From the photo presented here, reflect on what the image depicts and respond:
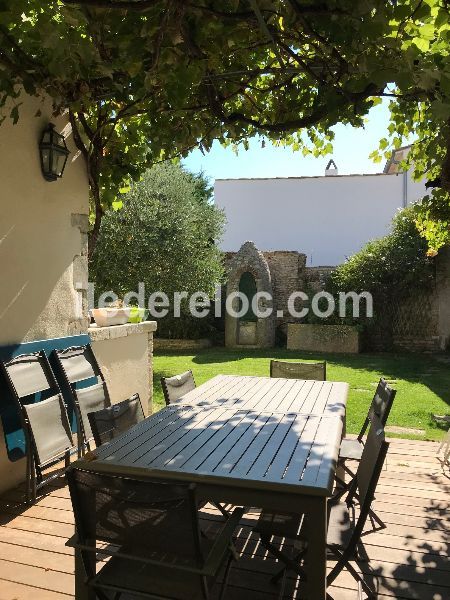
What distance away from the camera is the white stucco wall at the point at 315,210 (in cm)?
2080

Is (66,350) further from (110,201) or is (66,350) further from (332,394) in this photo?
(332,394)

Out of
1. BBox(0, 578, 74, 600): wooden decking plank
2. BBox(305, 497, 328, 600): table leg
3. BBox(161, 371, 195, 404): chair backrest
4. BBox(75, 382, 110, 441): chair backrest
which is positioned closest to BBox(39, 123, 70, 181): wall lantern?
BBox(75, 382, 110, 441): chair backrest

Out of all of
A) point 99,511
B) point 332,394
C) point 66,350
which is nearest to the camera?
point 99,511

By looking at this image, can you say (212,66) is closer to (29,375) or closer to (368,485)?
(29,375)

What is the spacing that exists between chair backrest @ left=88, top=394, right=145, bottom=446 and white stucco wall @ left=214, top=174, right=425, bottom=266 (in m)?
19.1

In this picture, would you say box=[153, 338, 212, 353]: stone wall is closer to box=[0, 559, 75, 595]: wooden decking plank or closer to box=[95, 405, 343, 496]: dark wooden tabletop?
box=[95, 405, 343, 496]: dark wooden tabletop

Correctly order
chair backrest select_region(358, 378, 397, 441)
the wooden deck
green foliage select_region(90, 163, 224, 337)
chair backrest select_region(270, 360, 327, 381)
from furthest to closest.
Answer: green foliage select_region(90, 163, 224, 337)
chair backrest select_region(270, 360, 327, 381)
chair backrest select_region(358, 378, 397, 441)
the wooden deck

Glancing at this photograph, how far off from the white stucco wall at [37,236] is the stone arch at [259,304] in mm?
9784

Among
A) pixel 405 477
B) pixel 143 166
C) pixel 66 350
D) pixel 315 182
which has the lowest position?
pixel 405 477

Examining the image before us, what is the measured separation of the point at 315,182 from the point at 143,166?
17502mm

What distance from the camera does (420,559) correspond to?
2.65 metres

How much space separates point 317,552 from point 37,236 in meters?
3.20

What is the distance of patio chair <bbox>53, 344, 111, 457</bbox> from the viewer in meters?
3.58

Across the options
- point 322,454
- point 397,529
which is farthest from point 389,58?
point 397,529
